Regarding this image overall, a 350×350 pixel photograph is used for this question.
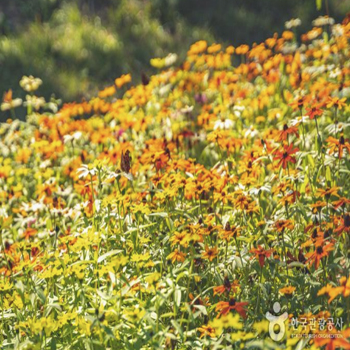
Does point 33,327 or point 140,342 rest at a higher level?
point 33,327

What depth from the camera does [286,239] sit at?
237 centimetres

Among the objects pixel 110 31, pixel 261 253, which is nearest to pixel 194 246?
pixel 261 253

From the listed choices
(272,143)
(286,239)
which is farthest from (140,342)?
(272,143)

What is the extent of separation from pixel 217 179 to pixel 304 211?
1.28 ft

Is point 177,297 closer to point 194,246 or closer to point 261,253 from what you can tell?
point 261,253

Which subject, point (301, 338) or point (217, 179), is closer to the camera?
point (301, 338)

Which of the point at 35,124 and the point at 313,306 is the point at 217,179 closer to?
the point at 313,306

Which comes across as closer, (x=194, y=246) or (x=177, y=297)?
(x=177, y=297)

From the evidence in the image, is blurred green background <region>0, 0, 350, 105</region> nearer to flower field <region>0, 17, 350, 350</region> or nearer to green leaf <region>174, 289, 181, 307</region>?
flower field <region>0, 17, 350, 350</region>

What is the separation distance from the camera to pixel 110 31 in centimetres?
638

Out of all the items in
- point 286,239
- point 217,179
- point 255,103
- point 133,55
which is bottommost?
point 286,239

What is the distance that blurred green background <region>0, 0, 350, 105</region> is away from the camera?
5758 mm

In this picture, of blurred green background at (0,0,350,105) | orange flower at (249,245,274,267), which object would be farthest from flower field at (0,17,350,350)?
blurred green background at (0,0,350,105)

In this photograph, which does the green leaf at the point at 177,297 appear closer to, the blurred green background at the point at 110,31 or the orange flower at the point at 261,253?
the orange flower at the point at 261,253
